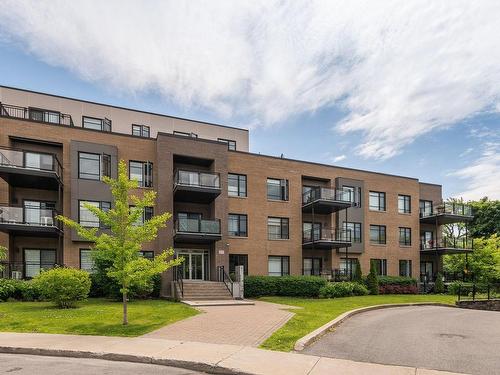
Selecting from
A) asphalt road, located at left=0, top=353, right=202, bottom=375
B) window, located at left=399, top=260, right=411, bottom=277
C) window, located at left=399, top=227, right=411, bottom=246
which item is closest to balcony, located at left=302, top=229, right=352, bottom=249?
window, located at left=399, top=227, right=411, bottom=246

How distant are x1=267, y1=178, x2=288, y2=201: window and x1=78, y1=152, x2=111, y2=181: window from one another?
11.8 m

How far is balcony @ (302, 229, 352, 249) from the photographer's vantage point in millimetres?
32194

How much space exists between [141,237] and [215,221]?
45.8 feet

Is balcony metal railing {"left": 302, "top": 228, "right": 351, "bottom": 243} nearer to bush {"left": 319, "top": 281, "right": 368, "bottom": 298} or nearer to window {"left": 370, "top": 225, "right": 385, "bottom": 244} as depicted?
window {"left": 370, "top": 225, "right": 385, "bottom": 244}

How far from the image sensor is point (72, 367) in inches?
355

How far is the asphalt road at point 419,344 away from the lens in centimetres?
959

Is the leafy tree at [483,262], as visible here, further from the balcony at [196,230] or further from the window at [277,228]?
the balcony at [196,230]

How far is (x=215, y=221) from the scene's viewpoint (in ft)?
91.6

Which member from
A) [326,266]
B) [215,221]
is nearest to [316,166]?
[326,266]

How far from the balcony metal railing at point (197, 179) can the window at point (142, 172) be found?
1881mm

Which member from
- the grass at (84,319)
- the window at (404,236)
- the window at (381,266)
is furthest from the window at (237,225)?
the window at (404,236)

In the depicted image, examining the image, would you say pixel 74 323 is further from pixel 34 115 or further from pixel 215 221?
pixel 34 115

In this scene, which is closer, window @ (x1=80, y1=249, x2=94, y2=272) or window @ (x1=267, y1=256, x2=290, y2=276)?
window @ (x1=80, y1=249, x2=94, y2=272)

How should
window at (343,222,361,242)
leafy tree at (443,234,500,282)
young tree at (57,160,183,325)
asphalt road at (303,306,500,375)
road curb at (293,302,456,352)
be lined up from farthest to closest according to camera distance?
1. leafy tree at (443,234,500,282)
2. window at (343,222,361,242)
3. young tree at (57,160,183,325)
4. road curb at (293,302,456,352)
5. asphalt road at (303,306,500,375)
